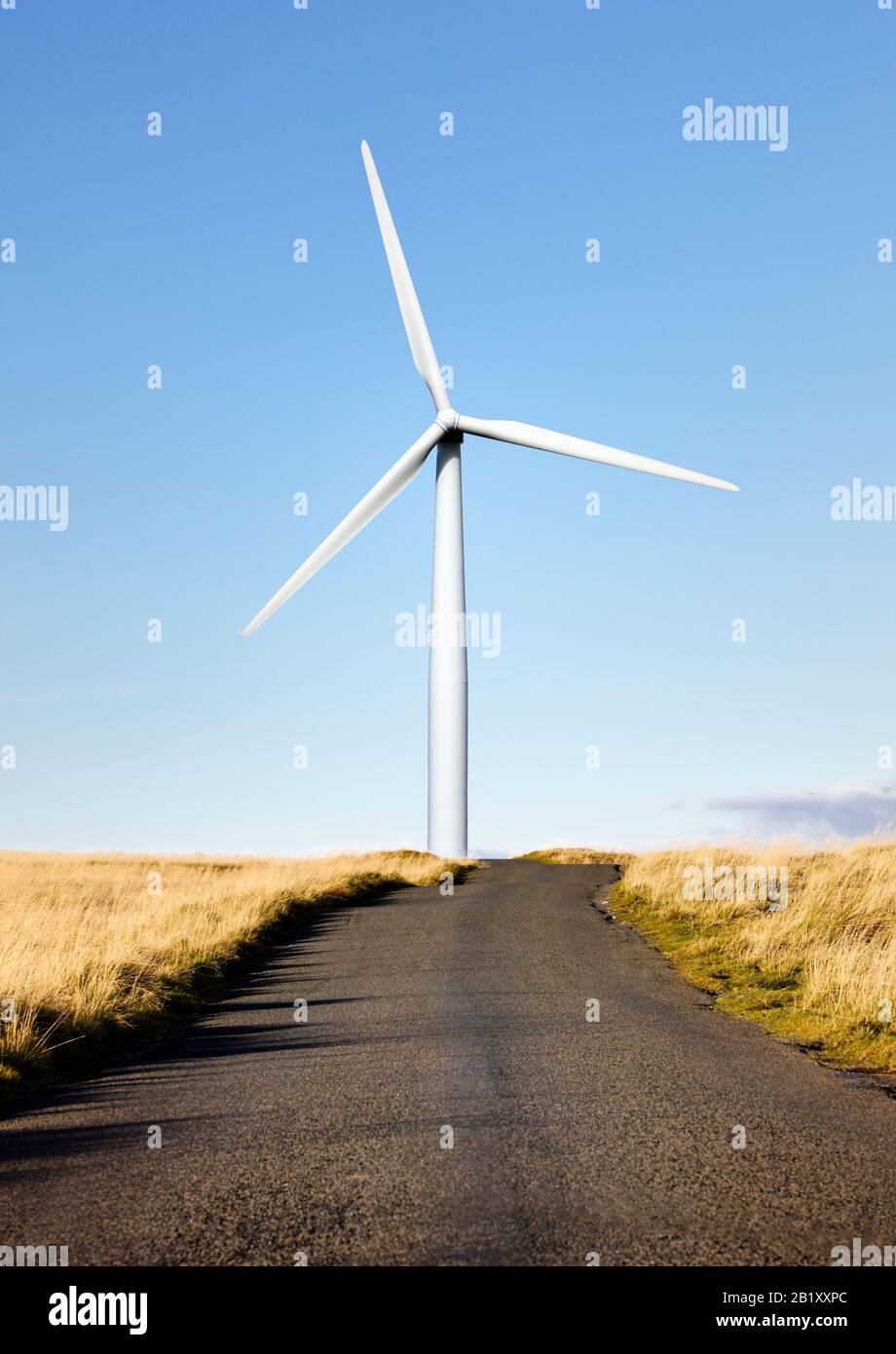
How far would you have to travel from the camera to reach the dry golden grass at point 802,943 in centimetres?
1201

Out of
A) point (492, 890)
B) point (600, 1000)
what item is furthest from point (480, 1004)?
point (492, 890)

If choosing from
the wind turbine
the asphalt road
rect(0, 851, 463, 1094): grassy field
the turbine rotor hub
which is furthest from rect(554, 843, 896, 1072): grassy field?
the turbine rotor hub

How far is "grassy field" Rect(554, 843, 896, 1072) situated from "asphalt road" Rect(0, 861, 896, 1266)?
0.78 metres

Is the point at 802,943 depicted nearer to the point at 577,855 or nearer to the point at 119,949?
the point at 119,949

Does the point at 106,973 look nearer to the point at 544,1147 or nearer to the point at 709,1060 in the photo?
the point at 709,1060

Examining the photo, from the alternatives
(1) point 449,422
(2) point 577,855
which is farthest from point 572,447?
(2) point 577,855

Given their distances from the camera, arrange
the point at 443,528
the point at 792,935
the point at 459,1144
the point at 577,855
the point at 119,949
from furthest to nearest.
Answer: the point at 577,855 < the point at 443,528 < the point at 792,935 < the point at 119,949 < the point at 459,1144

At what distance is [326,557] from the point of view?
39656mm

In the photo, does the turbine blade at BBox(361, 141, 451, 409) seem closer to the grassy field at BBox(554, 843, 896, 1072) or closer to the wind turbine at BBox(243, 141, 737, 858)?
the wind turbine at BBox(243, 141, 737, 858)

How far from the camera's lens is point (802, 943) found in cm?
1738

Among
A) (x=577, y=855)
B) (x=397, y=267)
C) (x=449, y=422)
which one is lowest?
(x=577, y=855)

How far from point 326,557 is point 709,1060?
31064 millimetres

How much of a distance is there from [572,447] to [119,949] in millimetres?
28371

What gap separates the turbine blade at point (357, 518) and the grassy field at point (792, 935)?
14951 millimetres
